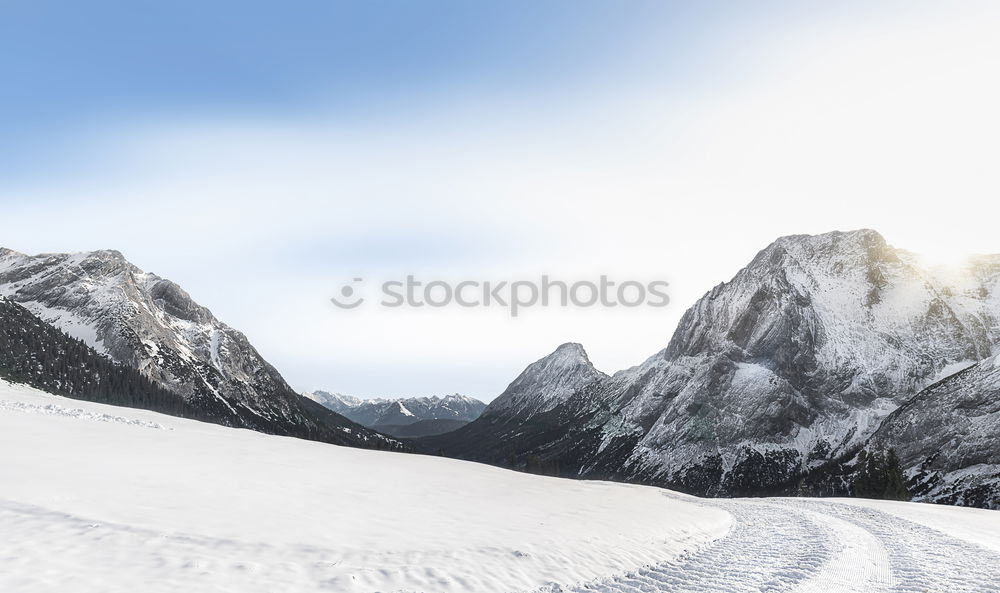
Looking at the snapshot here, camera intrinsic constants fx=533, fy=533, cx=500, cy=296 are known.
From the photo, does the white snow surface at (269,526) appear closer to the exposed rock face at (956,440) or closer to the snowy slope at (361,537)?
the snowy slope at (361,537)

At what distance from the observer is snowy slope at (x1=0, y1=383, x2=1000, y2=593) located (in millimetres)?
13531

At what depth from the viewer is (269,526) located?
1716cm

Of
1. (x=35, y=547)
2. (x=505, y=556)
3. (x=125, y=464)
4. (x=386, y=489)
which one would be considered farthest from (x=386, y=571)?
(x=125, y=464)

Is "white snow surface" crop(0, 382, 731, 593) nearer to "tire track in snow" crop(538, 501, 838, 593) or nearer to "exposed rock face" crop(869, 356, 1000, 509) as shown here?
"tire track in snow" crop(538, 501, 838, 593)

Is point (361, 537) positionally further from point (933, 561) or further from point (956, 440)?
point (956, 440)

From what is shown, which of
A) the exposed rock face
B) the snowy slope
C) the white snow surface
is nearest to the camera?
the white snow surface

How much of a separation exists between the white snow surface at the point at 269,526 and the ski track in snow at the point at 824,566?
137 cm

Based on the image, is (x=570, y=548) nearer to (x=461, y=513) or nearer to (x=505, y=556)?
(x=505, y=556)

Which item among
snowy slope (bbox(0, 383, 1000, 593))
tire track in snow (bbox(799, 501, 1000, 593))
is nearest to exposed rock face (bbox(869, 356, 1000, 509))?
tire track in snow (bbox(799, 501, 1000, 593))

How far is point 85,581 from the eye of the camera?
11.8 metres

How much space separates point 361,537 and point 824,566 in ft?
50.4

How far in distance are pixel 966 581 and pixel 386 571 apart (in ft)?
56.0

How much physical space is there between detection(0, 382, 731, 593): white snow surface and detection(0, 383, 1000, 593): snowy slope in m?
0.07

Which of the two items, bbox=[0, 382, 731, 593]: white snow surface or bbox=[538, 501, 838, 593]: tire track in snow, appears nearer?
bbox=[0, 382, 731, 593]: white snow surface
